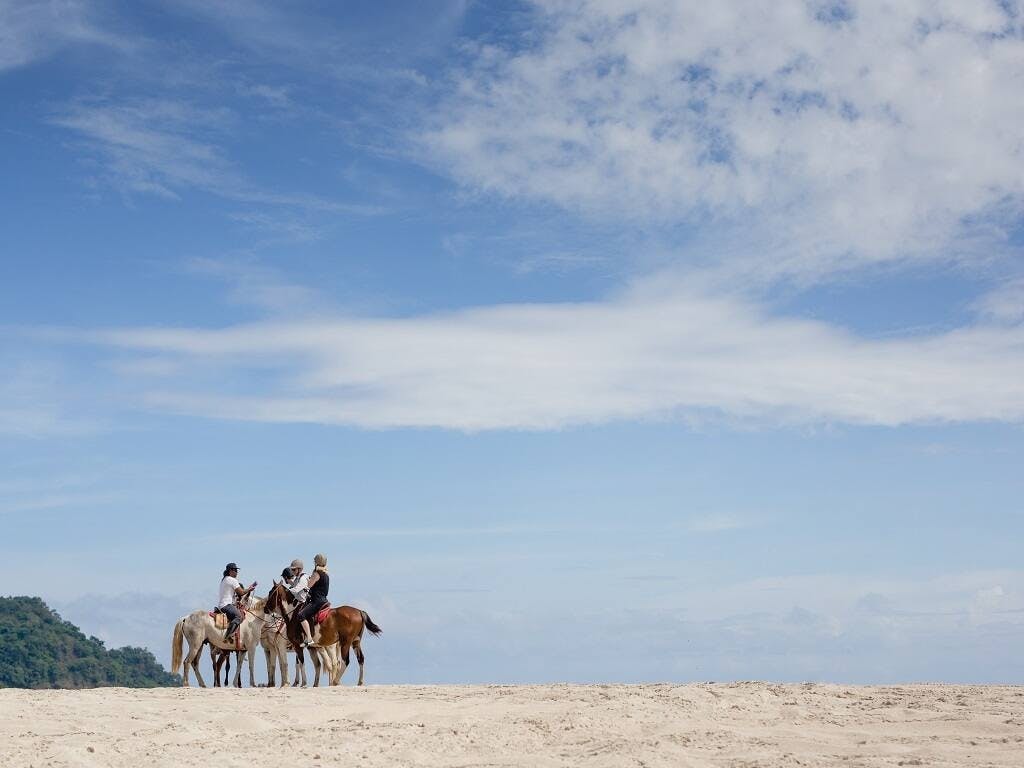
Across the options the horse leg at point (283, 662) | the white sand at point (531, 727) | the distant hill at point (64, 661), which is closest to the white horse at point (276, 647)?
the horse leg at point (283, 662)

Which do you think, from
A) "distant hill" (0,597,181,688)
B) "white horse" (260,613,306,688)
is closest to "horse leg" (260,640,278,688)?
"white horse" (260,613,306,688)

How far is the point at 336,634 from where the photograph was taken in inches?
966

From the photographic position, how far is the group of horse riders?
24.5 m

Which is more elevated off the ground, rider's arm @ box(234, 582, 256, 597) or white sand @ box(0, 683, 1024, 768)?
rider's arm @ box(234, 582, 256, 597)

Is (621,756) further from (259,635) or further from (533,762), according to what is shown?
(259,635)

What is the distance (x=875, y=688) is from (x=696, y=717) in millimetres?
5063

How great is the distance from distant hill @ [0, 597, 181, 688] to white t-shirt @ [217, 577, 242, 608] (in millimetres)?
56547

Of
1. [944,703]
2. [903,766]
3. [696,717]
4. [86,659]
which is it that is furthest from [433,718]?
[86,659]

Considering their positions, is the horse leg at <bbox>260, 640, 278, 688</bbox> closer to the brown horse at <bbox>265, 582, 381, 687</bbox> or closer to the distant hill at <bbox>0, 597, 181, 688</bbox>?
the brown horse at <bbox>265, 582, 381, 687</bbox>

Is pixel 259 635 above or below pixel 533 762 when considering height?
above

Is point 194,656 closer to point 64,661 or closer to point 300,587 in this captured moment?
point 300,587

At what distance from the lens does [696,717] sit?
1791cm

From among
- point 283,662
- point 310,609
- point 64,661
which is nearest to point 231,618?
point 283,662

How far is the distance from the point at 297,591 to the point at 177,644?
3055mm
